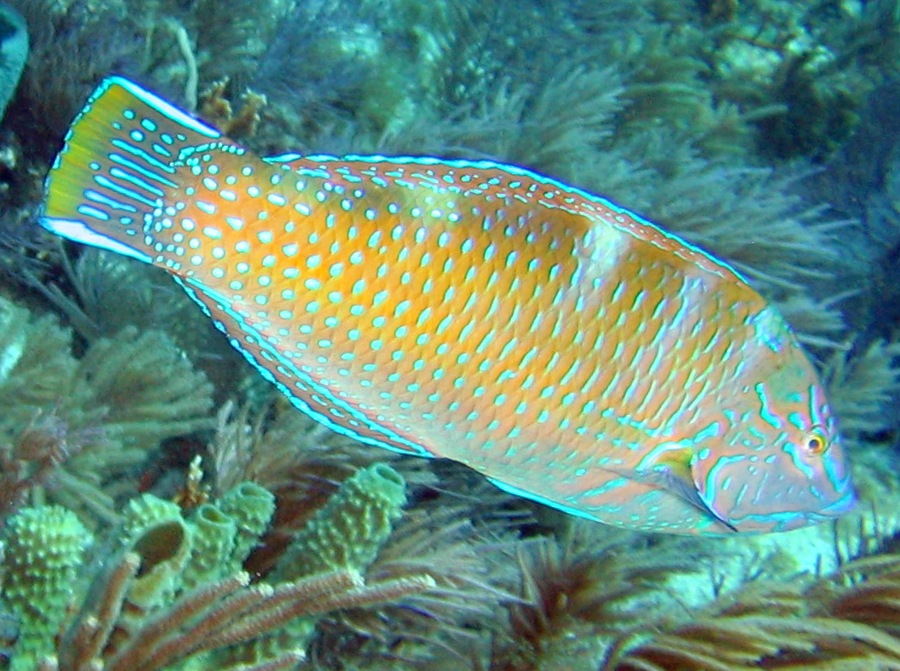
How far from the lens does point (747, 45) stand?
9.91 m

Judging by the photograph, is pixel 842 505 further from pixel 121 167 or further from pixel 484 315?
pixel 121 167

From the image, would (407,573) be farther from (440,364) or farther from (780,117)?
(780,117)

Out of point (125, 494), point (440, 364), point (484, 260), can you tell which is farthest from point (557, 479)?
point (125, 494)

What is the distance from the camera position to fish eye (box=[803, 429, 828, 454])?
2.63 m

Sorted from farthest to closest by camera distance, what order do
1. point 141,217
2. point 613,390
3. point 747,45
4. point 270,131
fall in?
1. point 747,45
2. point 270,131
3. point 613,390
4. point 141,217

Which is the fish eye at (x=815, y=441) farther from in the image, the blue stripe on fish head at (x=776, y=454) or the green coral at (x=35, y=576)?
the green coral at (x=35, y=576)

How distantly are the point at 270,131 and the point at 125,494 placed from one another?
2.96 m

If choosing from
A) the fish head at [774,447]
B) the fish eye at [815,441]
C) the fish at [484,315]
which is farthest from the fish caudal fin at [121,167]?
the fish eye at [815,441]

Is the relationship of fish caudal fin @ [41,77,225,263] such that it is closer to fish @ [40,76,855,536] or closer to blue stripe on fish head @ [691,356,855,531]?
fish @ [40,76,855,536]

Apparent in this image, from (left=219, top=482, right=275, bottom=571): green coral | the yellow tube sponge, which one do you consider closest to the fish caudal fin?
(left=219, top=482, right=275, bottom=571): green coral

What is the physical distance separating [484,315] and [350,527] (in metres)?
0.96

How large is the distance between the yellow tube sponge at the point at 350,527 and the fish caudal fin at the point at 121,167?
3.71 ft

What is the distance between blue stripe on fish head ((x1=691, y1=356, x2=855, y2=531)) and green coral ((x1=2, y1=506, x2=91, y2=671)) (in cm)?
210

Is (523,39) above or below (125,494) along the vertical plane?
above
